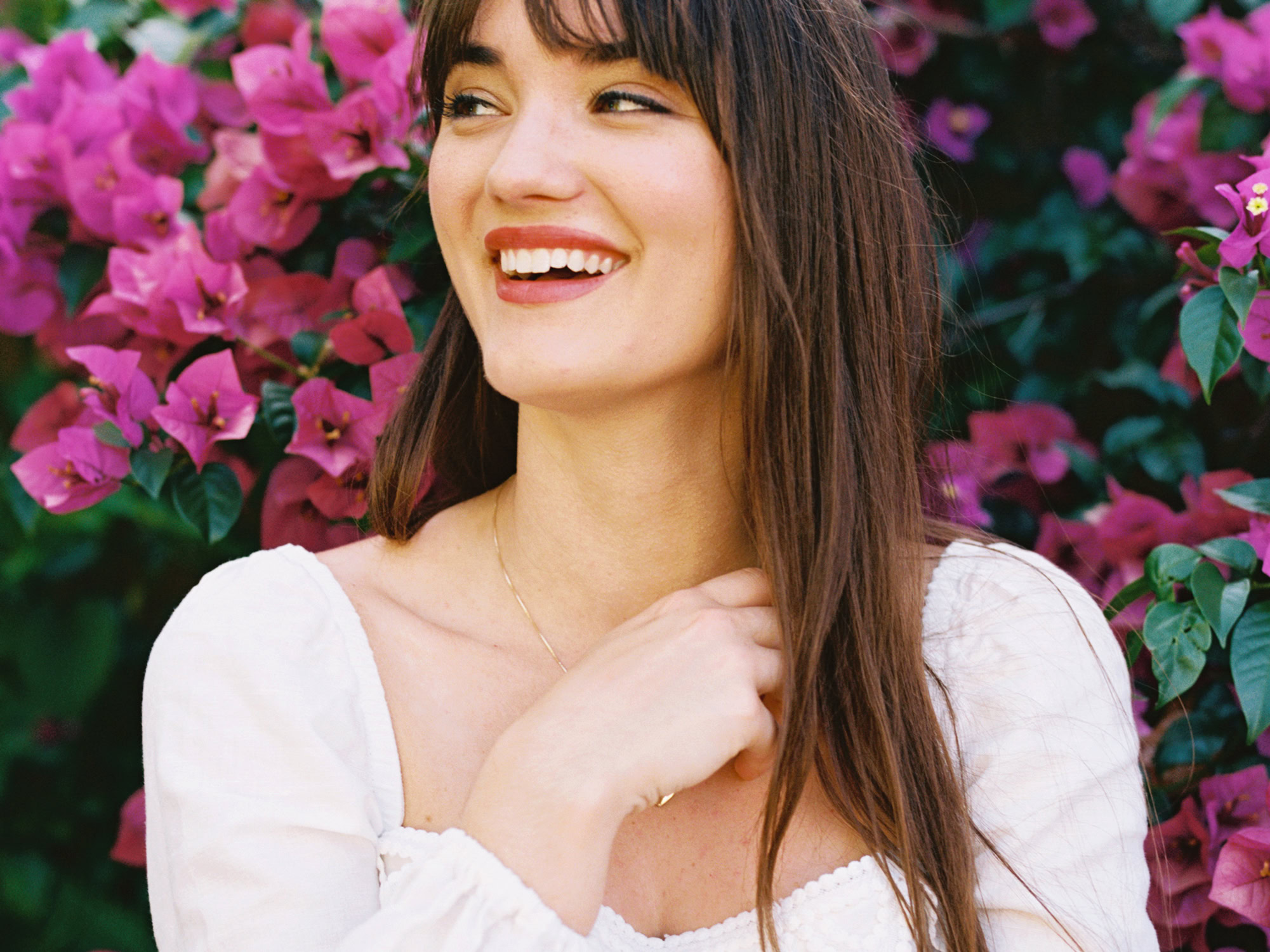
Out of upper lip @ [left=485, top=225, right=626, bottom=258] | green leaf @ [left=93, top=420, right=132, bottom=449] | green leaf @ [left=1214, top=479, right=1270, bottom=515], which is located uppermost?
upper lip @ [left=485, top=225, right=626, bottom=258]

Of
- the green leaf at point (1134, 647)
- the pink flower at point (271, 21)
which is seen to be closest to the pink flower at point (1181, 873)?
the green leaf at point (1134, 647)

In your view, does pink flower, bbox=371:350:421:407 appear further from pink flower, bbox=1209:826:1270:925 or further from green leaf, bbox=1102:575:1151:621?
pink flower, bbox=1209:826:1270:925

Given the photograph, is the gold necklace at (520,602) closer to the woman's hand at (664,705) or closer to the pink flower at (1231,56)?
the woman's hand at (664,705)

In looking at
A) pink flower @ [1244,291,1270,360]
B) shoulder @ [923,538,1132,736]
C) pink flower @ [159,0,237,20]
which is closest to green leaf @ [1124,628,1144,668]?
shoulder @ [923,538,1132,736]

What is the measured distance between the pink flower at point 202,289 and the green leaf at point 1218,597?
1225mm

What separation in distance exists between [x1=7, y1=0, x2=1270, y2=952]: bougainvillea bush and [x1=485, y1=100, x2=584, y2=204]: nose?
1.55ft

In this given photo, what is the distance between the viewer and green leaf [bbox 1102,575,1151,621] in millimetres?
1526

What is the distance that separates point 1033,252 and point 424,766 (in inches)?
62.4

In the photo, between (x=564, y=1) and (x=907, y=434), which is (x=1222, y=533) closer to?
(x=907, y=434)

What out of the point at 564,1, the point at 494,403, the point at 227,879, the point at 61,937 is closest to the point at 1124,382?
the point at 494,403

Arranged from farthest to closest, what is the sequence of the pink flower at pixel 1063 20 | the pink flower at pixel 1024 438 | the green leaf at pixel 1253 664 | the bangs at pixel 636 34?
the pink flower at pixel 1063 20 < the pink flower at pixel 1024 438 < the green leaf at pixel 1253 664 < the bangs at pixel 636 34

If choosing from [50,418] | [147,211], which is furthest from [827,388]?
[50,418]

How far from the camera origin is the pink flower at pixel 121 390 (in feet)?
5.37

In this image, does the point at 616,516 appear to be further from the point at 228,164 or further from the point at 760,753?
the point at 228,164
